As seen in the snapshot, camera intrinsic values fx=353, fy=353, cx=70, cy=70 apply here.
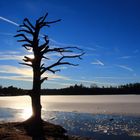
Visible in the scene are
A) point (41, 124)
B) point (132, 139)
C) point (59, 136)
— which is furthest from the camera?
point (132, 139)

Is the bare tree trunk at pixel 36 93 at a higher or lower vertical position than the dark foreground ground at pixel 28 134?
higher

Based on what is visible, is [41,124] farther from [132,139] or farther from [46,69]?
[132,139]

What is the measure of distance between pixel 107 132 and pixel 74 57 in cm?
856

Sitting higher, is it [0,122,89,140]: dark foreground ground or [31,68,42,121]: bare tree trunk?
[31,68,42,121]: bare tree trunk

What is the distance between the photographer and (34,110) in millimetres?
26125

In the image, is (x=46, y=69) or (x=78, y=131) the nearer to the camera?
(x=46, y=69)

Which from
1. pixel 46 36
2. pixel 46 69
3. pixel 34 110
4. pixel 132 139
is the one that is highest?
pixel 46 36

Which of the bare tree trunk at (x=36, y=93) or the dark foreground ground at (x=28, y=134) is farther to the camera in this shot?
the bare tree trunk at (x=36, y=93)

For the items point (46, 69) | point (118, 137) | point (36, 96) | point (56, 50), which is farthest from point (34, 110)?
point (118, 137)

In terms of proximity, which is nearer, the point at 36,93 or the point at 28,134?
the point at 28,134

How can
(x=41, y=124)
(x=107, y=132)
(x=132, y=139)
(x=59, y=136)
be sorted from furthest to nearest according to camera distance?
(x=107, y=132) < (x=132, y=139) < (x=41, y=124) < (x=59, y=136)

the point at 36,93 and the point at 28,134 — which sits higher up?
the point at 36,93

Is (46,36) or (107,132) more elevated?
(46,36)

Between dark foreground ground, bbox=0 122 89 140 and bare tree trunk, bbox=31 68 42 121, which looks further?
bare tree trunk, bbox=31 68 42 121
